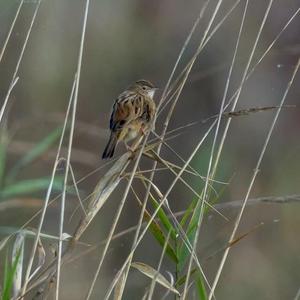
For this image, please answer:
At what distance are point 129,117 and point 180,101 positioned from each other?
3.01m

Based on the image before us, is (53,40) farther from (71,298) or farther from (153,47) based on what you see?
(71,298)

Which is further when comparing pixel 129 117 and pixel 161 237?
pixel 129 117

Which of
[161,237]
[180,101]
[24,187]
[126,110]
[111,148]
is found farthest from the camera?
[180,101]

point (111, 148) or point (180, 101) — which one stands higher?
point (111, 148)

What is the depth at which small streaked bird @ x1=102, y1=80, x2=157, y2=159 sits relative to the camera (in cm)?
389

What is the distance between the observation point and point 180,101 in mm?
6973

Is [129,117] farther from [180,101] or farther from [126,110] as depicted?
[180,101]

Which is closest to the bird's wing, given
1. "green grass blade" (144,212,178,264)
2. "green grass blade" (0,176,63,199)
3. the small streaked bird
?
the small streaked bird

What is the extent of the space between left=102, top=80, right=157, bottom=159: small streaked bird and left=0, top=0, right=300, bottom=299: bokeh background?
1.87 metres

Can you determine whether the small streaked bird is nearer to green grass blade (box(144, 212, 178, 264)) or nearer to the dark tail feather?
the dark tail feather

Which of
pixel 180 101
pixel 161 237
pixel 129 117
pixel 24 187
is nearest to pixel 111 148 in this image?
pixel 129 117

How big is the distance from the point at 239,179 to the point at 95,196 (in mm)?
3658

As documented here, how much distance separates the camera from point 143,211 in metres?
2.90

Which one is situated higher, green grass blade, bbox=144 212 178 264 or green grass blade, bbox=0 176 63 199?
green grass blade, bbox=144 212 178 264
